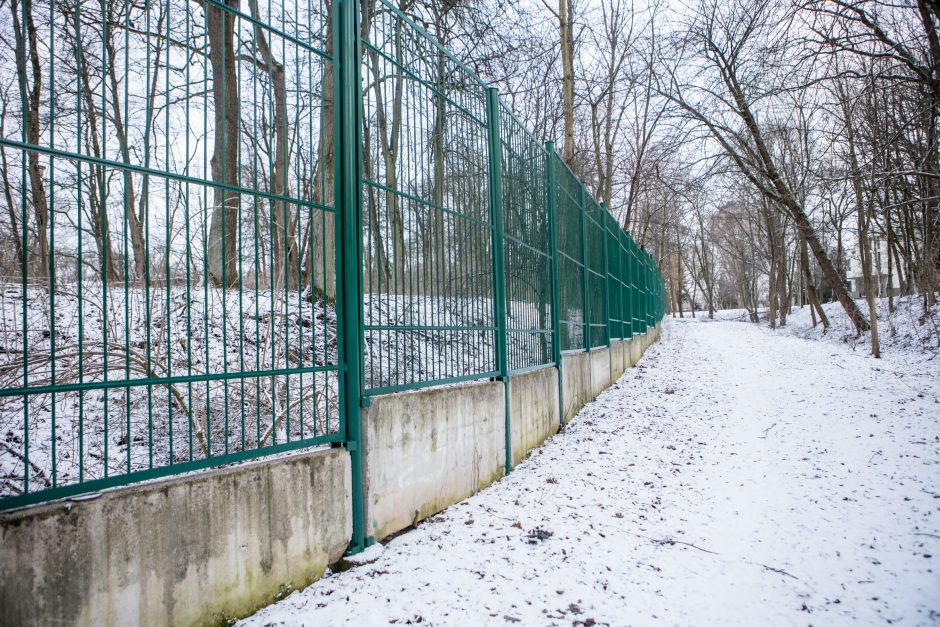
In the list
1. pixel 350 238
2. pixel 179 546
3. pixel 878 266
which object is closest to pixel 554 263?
pixel 350 238

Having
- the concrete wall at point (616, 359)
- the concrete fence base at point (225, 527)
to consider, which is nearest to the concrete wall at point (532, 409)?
the concrete fence base at point (225, 527)

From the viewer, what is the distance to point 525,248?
207 inches

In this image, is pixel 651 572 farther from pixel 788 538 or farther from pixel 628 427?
pixel 628 427

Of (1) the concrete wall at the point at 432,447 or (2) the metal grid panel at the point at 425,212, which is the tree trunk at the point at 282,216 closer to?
(2) the metal grid panel at the point at 425,212

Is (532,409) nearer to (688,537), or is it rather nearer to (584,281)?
(688,537)

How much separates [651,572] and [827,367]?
870 cm

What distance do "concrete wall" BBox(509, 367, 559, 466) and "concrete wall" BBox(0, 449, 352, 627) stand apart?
7.14 ft

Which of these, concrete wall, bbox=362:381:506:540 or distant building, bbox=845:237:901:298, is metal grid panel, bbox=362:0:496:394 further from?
distant building, bbox=845:237:901:298

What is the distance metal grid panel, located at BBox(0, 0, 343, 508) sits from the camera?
6.44ft

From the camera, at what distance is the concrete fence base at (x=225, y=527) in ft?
5.53

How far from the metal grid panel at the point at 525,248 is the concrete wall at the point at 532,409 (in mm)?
154

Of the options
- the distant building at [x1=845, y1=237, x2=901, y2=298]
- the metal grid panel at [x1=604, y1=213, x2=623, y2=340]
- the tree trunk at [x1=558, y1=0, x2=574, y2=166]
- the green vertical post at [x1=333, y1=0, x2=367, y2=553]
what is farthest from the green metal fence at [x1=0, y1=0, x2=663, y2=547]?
the distant building at [x1=845, y1=237, x2=901, y2=298]

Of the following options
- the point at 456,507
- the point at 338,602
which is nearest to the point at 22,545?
the point at 338,602

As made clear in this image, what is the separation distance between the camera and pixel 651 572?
259 centimetres
